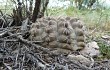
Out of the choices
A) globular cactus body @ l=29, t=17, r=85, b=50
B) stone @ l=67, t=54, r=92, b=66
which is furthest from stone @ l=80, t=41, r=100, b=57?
stone @ l=67, t=54, r=92, b=66

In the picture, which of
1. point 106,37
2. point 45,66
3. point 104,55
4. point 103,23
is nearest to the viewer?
point 45,66

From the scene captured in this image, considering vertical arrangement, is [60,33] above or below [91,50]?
above

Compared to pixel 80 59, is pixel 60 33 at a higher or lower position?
higher

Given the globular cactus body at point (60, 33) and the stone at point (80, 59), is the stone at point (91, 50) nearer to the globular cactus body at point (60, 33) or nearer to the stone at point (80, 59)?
the globular cactus body at point (60, 33)

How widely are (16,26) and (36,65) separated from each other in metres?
0.80

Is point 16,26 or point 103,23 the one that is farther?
point 103,23

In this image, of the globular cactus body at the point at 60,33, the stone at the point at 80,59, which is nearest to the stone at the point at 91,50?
the globular cactus body at the point at 60,33

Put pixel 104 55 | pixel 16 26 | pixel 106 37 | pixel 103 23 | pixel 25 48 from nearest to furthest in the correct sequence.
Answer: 1. pixel 25 48
2. pixel 104 55
3. pixel 16 26
4. pixel 106 37
5. pixel 103 23

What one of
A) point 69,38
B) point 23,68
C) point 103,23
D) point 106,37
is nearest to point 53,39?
point 69,38

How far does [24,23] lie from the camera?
2512 millimetres

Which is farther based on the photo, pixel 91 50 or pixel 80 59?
pixel 91 50

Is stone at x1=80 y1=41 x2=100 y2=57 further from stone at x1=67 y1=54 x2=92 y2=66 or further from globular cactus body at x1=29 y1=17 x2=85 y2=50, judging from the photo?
stone at x1=67 y1=54 x2=92 y2=66

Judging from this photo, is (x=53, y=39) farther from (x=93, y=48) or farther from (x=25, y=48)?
(x=93, y=48)

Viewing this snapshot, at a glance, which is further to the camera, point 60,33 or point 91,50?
point 91,50
